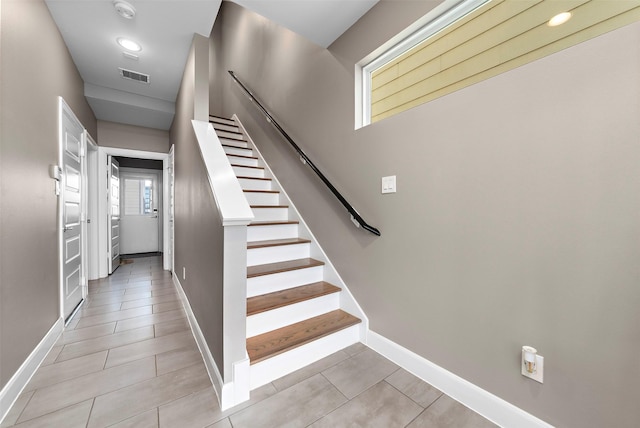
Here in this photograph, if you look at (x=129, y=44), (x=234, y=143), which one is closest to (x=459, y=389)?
(x=234, y=143)

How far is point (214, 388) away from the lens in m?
1.48

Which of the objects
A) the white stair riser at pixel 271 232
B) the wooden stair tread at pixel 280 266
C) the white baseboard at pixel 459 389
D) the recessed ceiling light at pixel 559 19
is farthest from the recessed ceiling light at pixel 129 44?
the white baseboard at pixel 459 389

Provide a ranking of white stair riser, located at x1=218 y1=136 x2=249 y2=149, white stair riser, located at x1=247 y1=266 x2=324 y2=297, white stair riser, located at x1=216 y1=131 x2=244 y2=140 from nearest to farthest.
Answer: white stair riser, located at x1=247 y1=266 x2=324 y2=297 < white stair riser, located at x1=218 y1=136 x2=249 y2=149 < white stair riser, located at x1=216 y1=131 x2=244 y2=140

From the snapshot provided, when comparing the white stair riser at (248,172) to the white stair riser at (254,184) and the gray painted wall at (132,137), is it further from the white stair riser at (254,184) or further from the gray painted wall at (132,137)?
the gray painted wall at (132,137)

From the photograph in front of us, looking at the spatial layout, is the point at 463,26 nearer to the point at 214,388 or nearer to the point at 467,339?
the point at 467,339

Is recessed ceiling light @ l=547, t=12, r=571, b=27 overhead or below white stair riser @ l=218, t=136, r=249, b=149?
below

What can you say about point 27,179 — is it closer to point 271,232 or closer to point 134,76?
point 271,232

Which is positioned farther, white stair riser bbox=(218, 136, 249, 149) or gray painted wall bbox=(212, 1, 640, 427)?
white stair riser bbox=(218, 136, 249, 149)

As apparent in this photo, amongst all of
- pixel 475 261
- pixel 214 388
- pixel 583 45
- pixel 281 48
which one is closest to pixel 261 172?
pixel 281 48

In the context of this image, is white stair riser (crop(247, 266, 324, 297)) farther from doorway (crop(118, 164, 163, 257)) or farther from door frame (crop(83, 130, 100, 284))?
doorway (crop(118, 164, 163, 257))

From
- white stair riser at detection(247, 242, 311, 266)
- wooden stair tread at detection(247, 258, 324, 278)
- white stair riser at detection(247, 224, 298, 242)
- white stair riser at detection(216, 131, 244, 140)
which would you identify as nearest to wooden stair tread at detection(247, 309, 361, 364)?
wooden stair tread at detection(247, 258, 324, 278)

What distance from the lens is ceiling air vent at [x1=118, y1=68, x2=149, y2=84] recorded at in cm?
302

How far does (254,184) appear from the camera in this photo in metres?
3.21

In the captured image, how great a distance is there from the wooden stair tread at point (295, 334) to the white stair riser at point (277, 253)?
0.65m
